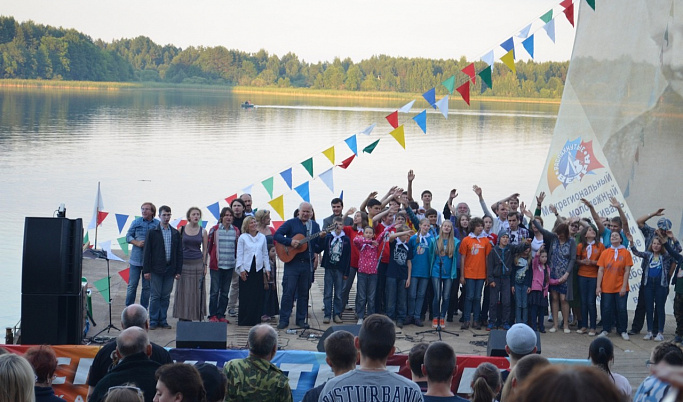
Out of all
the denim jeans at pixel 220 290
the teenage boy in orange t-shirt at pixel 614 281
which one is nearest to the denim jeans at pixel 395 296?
the denim jeans at pixel 220 290

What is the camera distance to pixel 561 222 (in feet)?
36.2

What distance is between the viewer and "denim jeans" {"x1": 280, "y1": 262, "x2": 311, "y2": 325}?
10547 millimetres

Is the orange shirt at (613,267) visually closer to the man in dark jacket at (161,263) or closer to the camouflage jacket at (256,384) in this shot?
the man in dark jacket at (161,263)

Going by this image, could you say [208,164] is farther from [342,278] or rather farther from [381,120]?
[381,120]

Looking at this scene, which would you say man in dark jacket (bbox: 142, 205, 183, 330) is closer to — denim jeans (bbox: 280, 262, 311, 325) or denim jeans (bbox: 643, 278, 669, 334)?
denim jeans (bbox: 280, 262, 311, 325)

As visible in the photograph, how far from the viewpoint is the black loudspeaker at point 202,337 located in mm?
7504

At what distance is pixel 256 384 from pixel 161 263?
5.69 m

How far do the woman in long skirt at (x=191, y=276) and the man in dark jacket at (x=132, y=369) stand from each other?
561cm

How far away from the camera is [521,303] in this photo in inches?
419

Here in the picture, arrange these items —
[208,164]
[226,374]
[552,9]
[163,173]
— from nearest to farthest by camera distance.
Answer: [226,374] < [552,9] < [163,173] < [208,164]

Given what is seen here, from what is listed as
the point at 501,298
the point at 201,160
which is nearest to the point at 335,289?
the point at 501,298

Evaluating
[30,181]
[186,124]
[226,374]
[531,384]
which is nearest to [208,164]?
[30,181]

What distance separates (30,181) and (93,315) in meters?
20.5

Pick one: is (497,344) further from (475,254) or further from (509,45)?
(509,45)
